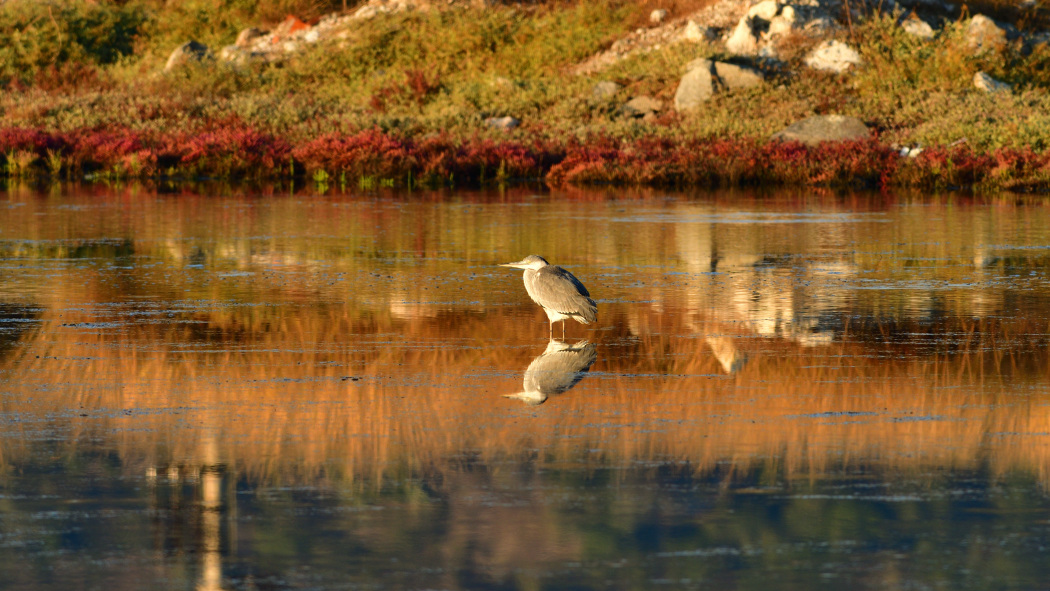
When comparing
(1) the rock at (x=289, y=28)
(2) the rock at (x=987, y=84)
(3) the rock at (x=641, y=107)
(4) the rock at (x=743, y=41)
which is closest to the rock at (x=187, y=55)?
(1) the rock at (x=289, y=28)

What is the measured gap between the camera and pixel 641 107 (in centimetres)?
3694

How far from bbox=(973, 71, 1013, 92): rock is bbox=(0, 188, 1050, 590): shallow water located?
20899mm

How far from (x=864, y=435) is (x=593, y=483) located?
1.68 metres

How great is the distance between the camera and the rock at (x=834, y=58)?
3788 cm

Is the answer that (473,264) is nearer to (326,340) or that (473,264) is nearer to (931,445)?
(326,340)

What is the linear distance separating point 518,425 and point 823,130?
26303 mm

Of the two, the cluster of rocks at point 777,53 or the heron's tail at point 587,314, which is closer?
the heron's tail at point 587,314

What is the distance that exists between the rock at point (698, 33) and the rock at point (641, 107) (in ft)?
13.8

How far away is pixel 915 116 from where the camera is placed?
110 feet

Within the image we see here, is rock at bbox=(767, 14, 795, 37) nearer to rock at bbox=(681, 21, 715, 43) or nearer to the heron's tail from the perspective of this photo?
rock at bbox=(681, 21, 715, 43)

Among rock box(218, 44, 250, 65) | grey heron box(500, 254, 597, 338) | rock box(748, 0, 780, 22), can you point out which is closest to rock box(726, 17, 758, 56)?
rock box(748, 0, 780, 22)

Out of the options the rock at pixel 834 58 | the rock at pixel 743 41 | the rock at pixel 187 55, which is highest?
the rock at pixel 187 55

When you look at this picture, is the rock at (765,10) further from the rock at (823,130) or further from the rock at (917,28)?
the rock at (823,130)

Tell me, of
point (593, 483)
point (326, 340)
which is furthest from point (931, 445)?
point (326, 340)
